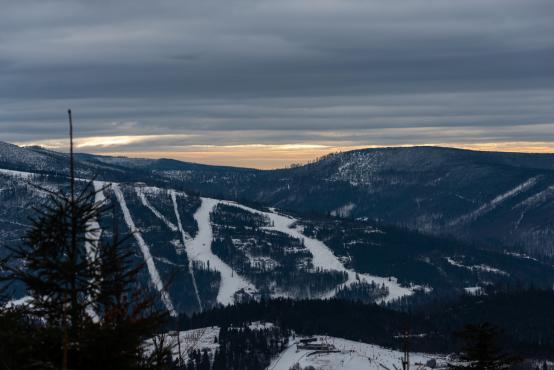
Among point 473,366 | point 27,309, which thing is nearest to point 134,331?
point 27,309

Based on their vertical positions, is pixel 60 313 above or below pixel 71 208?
below

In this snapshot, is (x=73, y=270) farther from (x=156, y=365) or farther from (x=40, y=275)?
(x=156, y=365)

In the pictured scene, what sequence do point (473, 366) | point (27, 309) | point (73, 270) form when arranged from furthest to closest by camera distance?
point (473, 366), point (27, 309), point (73, 270)

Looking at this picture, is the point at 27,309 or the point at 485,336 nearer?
the point at 27,309

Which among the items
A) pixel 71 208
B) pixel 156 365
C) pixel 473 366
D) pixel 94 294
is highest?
pixel 71 208

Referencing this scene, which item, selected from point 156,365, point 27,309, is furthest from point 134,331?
point 27,309

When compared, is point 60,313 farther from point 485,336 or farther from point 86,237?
point 485,336

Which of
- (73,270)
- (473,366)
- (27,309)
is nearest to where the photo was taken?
(73,270)
